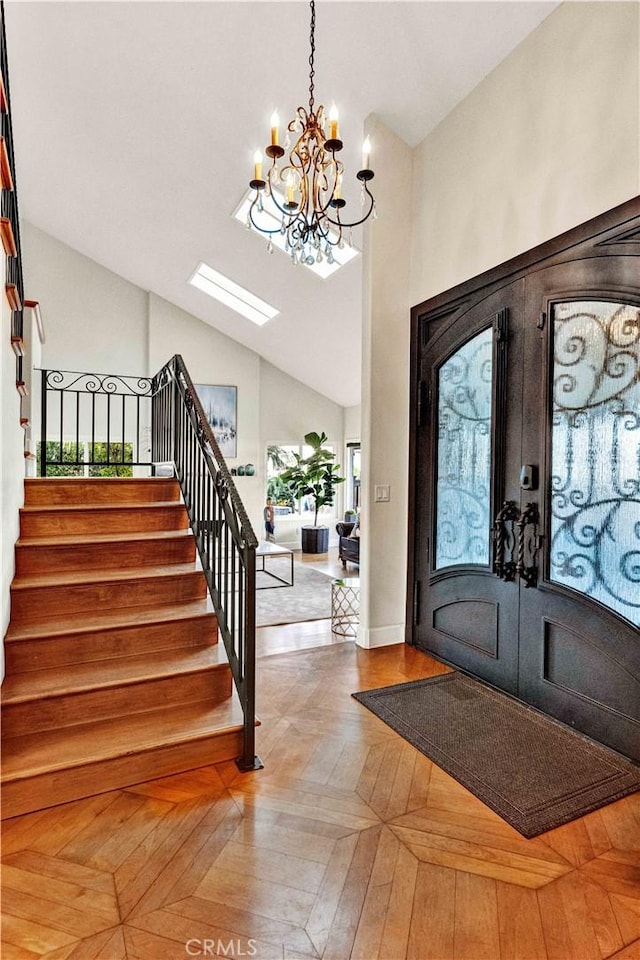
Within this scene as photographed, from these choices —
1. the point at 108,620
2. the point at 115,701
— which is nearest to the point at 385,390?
the point at 108,620

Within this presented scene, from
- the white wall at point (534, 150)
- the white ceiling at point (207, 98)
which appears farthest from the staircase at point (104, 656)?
the white ceiling at point (207, 98)

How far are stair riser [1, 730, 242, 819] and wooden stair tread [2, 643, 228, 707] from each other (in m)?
0.33

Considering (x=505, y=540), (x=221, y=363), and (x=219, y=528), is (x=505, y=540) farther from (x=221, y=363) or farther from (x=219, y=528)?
(x=221, y=363)

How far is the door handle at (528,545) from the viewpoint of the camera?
2.96 m

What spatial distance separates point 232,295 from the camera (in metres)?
8.07

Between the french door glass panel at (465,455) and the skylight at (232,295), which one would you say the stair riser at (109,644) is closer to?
the french door glass panel at (465,455)

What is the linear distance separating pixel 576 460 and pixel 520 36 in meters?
2.47

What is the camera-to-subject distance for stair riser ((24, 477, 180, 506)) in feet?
11.1

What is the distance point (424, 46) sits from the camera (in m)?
3.24

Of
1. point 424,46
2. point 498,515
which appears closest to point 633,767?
point 498,515

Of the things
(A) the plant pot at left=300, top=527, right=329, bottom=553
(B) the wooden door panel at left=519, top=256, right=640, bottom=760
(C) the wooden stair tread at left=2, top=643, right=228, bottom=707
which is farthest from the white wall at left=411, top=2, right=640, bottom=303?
(A) the plant pot at left=300, top=527, right=329, bottom=553

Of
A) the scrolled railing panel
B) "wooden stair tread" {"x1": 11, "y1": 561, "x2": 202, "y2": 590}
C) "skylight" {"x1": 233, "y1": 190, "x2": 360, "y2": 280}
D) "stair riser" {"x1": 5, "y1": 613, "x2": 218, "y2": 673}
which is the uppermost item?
"skylight" {"x1": 233, "y1": 190, "x2": 360, "y2": 280}

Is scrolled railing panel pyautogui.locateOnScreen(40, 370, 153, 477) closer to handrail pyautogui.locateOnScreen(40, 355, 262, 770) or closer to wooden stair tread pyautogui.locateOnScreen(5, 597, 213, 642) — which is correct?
handrail pyautogui.locateOnScreen(40, 355, 262, 770)

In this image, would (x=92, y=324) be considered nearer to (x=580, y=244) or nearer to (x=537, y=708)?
(x=580, y=244)
